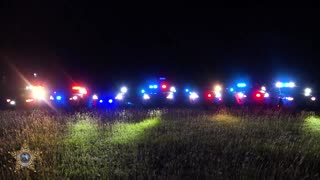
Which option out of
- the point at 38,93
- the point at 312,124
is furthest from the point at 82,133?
the point at 38,93

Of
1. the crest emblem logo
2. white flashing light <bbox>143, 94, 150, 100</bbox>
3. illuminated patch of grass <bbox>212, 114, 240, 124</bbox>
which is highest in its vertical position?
white flashing light <bbox>143, 94, 150, 100</bbox>

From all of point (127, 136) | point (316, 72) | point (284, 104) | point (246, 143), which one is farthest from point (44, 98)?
point (316, 72)

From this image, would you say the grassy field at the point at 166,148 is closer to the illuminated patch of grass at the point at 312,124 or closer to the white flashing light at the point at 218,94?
the illuminated patch of grass at the point at 312,124

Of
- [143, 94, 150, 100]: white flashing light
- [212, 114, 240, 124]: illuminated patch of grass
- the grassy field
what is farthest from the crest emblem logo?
[143, 94, 150, 100]: white flashing light

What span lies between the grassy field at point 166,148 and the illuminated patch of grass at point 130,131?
3 centimetres

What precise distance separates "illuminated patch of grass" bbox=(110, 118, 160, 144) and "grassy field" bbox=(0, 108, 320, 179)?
0.08 feet

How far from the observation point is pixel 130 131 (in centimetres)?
1344

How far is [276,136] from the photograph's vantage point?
12688mm

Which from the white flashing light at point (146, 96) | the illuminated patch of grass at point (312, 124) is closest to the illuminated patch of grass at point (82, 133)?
the illuminated patch of grass at point (312, 124)

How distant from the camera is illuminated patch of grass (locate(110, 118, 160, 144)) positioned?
39.4ft

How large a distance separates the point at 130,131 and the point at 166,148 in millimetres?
2863

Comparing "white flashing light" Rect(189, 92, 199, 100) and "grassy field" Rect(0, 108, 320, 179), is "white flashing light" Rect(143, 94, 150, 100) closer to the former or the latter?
"white flashing light" Rect(189, 92, 199, 100)

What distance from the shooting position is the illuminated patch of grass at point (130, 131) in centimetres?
1200

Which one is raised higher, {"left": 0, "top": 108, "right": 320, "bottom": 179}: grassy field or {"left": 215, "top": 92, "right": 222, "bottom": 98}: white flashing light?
{"left": 215, "top": 92, "right": 222, "bottom": 98}: white flashing light
